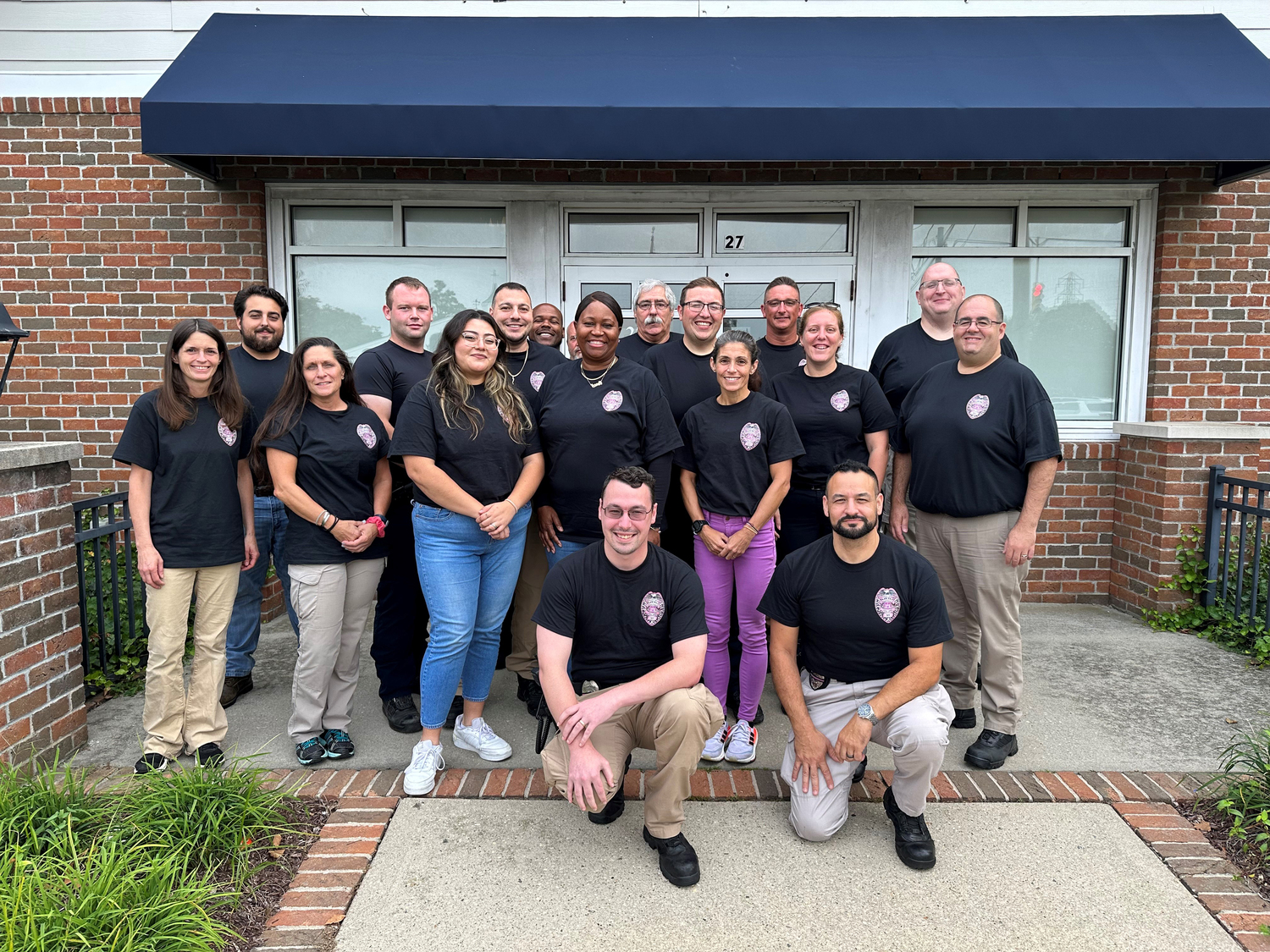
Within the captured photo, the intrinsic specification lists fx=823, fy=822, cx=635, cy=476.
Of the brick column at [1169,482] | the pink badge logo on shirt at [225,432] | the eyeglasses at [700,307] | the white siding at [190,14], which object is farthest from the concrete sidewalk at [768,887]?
the white siding at [190,14]

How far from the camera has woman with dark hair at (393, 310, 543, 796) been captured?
3357mm

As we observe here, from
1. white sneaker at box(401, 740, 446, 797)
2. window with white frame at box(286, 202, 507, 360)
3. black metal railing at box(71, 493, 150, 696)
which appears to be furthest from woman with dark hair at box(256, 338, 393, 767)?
window with white frame at box(286, 202, 507, 360)

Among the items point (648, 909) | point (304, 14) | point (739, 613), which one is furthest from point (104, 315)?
point (648, 909)

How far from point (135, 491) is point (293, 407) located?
27.3 inches

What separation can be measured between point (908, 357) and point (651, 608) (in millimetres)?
2229

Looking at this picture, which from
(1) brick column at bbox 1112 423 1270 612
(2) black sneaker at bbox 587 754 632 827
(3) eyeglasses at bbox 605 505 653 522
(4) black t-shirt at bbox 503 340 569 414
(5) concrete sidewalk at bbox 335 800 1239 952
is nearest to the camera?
(5) concrete sidewalk at bbox 335 800 1239 952

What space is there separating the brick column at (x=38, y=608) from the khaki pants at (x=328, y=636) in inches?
39.1

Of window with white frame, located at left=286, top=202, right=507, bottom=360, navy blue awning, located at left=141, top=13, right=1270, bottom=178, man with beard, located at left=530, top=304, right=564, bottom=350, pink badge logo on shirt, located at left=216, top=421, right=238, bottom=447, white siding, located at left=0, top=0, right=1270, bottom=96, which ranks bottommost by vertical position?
pink badge logo on shirt, located at left=216, top=421, right=238, bottom=447

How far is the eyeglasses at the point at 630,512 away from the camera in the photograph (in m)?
2.85

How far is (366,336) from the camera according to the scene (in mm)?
6258

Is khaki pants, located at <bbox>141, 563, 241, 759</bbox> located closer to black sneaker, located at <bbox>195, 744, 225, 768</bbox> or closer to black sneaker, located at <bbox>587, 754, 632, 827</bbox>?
black sneaker, located at <bbox>195, 744, 225, 768</bbox>

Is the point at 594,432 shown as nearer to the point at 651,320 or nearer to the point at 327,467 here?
the point at 651,320

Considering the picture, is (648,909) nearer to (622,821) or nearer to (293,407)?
(622,821)

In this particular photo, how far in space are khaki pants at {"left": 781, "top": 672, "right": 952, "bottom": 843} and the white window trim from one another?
367 cm
